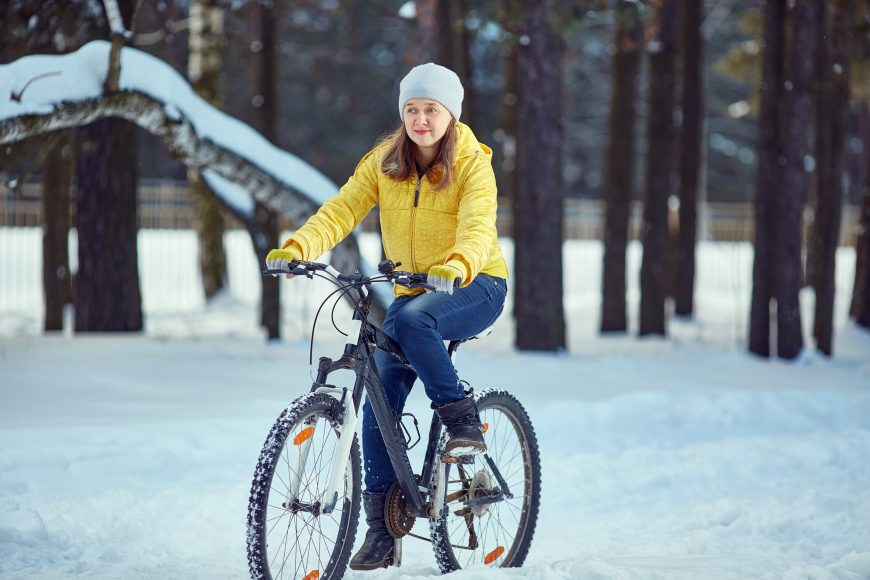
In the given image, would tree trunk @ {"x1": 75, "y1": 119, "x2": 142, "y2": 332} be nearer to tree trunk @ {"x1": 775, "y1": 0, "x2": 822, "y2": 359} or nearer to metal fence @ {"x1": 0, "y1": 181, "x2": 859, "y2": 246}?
tree trunk @ {"x1": 775, "y1": 0, "x2": 822, "y2": 359}

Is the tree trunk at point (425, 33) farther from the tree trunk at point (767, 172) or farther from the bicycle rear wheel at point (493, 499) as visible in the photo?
the bicycle rear wheel at point (493, 499)

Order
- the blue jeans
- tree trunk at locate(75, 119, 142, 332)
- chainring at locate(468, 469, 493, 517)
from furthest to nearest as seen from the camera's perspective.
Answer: tree trunk at locate(75, 119, 142, 332), chainring at locate(468, 469, 493, 517), the blue jeans

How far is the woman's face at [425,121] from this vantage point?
432 cm

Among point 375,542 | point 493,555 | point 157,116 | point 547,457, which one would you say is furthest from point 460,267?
point 157,116

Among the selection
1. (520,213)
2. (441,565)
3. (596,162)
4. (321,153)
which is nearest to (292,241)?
(441,565)

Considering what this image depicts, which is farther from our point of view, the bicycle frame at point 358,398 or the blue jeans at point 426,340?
the blue jeans at point 426,340

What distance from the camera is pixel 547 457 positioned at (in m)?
7.28

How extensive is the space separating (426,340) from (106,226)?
901 centimetres

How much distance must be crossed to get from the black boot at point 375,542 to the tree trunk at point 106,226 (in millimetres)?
8704

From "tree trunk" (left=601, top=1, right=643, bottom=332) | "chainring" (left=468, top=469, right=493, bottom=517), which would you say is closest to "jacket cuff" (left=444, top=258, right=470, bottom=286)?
"chainring" (left=468, top=469, right=493, bottom=517)

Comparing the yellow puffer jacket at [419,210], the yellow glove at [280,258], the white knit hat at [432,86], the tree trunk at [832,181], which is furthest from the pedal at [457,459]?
the tree trunk at [832,181]

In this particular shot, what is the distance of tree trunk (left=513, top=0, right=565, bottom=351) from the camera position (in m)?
11.6

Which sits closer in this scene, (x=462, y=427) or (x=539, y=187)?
(x=462, y=427)

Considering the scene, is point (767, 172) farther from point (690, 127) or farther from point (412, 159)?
point (412, 159)
